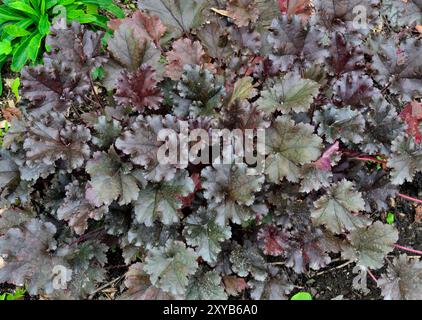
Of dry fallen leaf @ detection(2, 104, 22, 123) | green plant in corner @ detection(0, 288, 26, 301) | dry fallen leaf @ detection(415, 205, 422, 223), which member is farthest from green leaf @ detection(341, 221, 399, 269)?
dry fallen leaf @ detection(2, 104, 22, 123)

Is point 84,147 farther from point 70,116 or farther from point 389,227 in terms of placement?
point 389,227

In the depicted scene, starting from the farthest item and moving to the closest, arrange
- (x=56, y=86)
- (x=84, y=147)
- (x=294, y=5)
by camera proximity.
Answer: (x=294, y=5) → (x=56, y=86) → (x=84, y=147)

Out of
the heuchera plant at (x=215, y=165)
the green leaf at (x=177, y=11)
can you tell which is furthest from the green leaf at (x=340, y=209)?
the green leaf at (x=177, y=11)

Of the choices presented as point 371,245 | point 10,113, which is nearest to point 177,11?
point 10,113

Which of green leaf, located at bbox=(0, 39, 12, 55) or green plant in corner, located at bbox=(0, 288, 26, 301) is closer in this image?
green plant in corner, located at bbox=(0, 288, 26, 301)

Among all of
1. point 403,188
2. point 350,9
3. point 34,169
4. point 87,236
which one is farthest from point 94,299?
point 350,9

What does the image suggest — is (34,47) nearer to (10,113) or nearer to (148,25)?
(10,113)

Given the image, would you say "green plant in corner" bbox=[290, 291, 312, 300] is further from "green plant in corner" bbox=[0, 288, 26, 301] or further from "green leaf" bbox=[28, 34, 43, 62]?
"green leaf" bbox=[28, 34, 43, 62]
